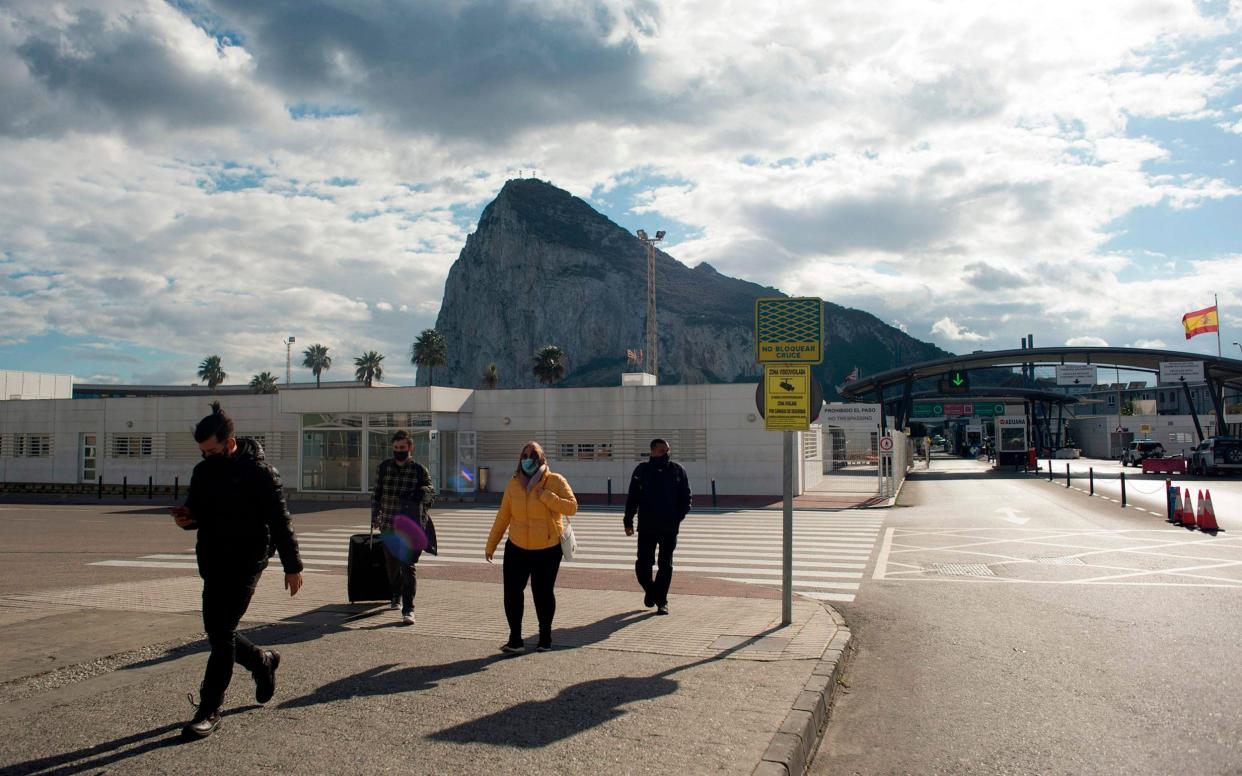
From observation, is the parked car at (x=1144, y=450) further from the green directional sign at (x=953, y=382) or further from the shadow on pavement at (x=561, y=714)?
the shadow on pavement at (x=561, y=714)

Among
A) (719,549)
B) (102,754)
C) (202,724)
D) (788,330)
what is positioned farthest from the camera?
(719,549)

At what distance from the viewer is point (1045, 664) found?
682 centimetres

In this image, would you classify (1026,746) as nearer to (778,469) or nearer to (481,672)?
(481,672)

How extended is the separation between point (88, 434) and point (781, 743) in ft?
141

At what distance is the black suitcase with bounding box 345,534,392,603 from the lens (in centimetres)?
867

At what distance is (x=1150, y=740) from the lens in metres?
5.00

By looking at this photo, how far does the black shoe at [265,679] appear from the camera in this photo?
508cm

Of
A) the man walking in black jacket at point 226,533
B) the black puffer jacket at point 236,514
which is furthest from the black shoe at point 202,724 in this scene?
the black puffer jacket at point 236,514

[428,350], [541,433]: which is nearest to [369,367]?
[428,350]

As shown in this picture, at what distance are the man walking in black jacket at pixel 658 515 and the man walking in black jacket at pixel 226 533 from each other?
13.7 ft

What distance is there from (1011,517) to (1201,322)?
5829 cm

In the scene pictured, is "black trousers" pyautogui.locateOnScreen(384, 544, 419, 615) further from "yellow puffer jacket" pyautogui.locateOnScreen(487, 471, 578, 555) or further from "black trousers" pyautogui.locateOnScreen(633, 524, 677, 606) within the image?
"black trousers" pyautogui.locateOnScreen(633, 524, 677, 606)

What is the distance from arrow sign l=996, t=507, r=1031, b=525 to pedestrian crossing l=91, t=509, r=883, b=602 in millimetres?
2859

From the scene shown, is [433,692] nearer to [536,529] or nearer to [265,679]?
[265,679]
